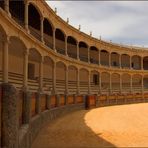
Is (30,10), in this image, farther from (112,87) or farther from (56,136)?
(112,87)

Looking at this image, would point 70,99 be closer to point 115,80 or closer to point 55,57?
point 55,57

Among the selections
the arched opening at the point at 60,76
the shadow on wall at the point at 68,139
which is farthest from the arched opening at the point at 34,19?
the shadow on wall at the point at 68,139

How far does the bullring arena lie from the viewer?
10.3 m

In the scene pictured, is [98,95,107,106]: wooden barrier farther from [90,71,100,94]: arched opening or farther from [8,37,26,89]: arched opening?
[8,37,26,89]: arched opening

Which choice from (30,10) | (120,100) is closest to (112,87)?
(120,100)

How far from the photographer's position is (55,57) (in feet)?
87.6

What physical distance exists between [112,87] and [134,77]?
545cm

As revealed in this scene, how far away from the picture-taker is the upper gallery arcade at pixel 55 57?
18.6 m

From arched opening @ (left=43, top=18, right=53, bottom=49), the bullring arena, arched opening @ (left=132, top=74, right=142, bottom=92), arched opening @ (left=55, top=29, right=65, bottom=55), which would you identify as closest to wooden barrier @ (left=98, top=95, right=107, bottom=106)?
the bullring arena

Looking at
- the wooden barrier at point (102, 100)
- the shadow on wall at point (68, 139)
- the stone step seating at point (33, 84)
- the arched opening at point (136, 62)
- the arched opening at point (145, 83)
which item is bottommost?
the shadow on wall at point (68, 139)

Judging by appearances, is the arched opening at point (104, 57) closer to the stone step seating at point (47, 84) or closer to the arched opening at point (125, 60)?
the arched opening at point (125, 60)

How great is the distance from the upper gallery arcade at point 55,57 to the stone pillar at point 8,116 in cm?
765

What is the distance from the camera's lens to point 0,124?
6.57m

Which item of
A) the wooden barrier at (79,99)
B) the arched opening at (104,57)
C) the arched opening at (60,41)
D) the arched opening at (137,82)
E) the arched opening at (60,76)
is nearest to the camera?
the wooden barrier at (79,99)
